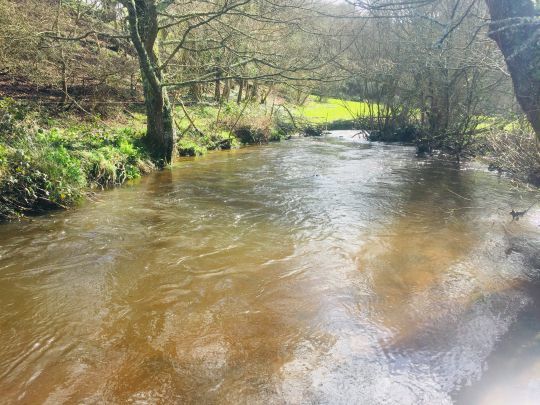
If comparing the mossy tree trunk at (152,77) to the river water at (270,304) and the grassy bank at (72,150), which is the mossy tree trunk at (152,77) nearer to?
the grassy bank at (72,150)

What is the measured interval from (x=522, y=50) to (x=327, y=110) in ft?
109

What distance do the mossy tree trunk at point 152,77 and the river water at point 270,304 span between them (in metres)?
4.63

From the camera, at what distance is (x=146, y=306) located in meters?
5.05

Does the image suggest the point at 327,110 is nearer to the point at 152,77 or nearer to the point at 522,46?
the point at 152,77

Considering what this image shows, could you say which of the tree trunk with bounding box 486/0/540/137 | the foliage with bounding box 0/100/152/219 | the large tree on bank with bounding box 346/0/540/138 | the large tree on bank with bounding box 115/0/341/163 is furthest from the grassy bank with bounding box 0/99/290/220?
the tree trunk with bounding box 486/0/540/137

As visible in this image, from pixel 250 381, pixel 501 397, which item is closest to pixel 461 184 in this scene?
pixel 501 397

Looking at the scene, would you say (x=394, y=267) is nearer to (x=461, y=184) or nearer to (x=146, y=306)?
(x=146, y=306)

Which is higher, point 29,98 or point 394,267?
point 29,98

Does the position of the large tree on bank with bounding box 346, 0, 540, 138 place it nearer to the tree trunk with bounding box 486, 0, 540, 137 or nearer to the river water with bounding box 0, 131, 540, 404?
the tree trunk with bounding box 486, 0, 540, 137

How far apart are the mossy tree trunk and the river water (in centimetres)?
463

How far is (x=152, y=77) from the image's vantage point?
13.3m

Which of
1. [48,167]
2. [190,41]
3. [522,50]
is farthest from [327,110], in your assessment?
[522,50]

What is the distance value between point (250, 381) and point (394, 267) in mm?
3292

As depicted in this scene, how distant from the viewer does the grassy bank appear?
8.17m
